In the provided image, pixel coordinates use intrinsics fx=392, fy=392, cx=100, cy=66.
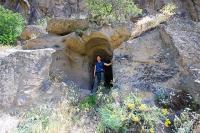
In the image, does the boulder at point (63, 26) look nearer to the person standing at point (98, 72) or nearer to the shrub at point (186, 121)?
the person standing at point (98, 72)

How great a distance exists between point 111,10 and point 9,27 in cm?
741

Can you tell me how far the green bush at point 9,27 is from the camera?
65.4ft

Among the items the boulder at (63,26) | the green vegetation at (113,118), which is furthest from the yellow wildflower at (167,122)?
the boulder at (63,26)

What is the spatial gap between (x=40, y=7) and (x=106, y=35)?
42.1ft

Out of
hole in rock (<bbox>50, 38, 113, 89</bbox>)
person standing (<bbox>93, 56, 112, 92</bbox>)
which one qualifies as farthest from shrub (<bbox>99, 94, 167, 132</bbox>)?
hole in rock (<bbox>50, 38, 113, 89</bbox>)

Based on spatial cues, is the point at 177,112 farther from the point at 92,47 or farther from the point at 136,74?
the point at 92,47

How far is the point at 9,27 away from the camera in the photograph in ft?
67.6

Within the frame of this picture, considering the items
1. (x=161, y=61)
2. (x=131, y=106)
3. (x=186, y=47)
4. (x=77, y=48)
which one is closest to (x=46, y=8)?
(x=77, y=48)

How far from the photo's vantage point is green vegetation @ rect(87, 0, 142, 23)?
1412 cm

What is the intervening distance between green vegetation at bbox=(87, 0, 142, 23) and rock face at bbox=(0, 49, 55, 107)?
10.2ft

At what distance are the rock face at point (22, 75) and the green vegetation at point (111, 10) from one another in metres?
3.10

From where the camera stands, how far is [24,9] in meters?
25.8

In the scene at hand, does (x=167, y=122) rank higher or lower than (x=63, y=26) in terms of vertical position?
lower

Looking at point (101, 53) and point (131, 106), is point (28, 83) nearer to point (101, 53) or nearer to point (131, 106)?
point (131, 106)
